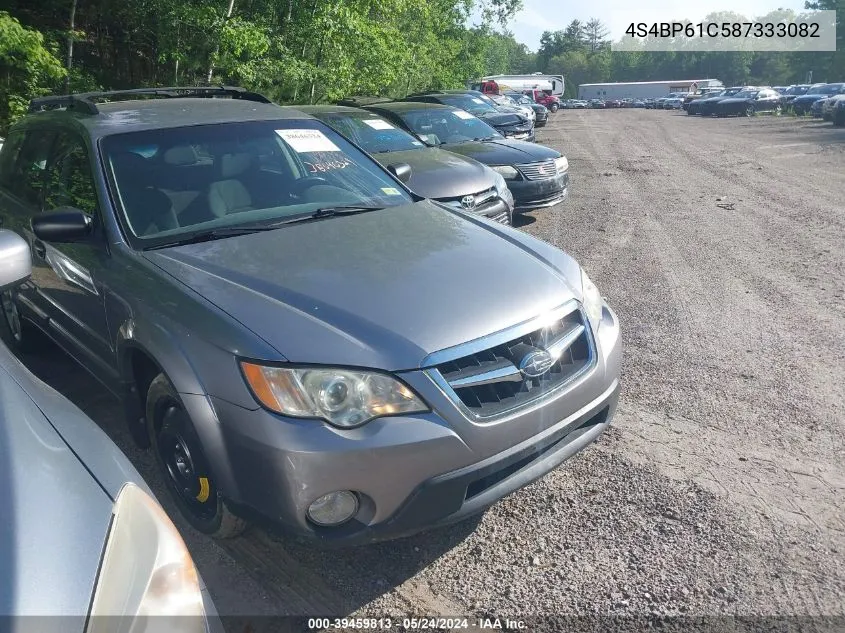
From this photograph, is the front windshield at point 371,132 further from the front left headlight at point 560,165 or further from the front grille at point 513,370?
the front grille at point 513,370

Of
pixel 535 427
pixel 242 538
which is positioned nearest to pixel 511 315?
pixel 535 427

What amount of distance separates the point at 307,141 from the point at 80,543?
3209 millimetres

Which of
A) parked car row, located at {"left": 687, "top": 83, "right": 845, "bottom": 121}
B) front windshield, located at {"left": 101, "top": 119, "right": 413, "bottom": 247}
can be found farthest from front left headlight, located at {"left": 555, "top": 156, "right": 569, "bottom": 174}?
parked car row, located at {"left": 687, "top": 83, "right": 845, "bottom": 121}

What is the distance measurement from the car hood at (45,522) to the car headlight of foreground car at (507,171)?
742cm

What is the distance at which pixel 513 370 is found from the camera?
2.68m

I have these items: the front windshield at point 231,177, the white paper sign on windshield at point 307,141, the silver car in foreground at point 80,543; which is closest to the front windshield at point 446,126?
the white paper sign on windshield at point 307,141

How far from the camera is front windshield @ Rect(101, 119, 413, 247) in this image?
348 cm

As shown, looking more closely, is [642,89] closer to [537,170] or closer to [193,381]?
[537,170]

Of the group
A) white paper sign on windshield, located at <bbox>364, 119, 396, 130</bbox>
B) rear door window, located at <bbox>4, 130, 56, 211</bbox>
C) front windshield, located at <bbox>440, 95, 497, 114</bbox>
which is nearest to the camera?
rear door window, located at <bbox>4, 130, 56, 211</bbox>

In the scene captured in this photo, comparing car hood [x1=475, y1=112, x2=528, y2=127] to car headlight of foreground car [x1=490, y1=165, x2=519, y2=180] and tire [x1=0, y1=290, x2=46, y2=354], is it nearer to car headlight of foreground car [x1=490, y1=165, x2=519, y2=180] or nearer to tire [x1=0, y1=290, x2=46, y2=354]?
car headlight of foreground car [x1=490, y1=165, x2=519, y2=180]

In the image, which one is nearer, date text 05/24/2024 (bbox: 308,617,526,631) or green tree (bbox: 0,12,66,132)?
date text 05/24/2024 (bbox: 308,617,526,631)

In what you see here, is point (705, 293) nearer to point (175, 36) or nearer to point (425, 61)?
point (175, 36)

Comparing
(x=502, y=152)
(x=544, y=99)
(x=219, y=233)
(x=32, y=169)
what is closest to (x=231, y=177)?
(x=219, y=233)

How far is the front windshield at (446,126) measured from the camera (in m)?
9.50
